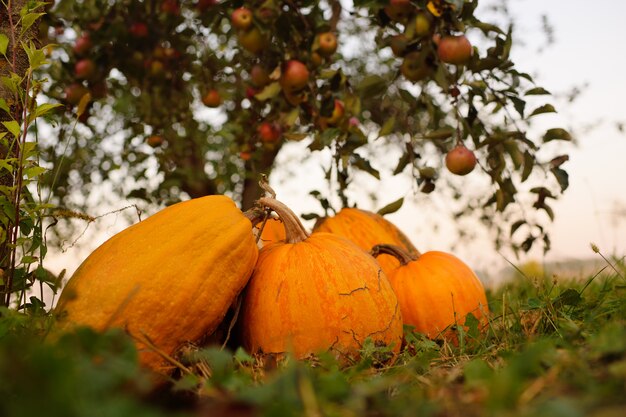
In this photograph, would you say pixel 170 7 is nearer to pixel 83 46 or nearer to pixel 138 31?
pixel 138 31

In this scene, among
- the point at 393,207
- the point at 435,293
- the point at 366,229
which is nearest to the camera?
the point at 435,293

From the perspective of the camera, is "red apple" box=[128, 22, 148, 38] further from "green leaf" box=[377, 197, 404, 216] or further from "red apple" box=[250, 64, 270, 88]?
"green leaf" box=[377, 197, 404, 216]

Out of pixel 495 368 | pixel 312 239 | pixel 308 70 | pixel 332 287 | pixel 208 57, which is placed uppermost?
pixel 208 57

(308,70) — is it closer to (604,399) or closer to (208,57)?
(208,57)

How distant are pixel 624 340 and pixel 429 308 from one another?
1.29 m

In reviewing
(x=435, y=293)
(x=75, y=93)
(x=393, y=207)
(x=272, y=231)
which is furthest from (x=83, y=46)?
(x=435, y=293)

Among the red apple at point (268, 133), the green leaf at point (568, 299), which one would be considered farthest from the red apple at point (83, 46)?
the green leaf at point (568, 299)

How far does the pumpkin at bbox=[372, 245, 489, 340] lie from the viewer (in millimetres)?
2215

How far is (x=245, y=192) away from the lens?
17.4 ft

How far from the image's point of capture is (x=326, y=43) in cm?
289

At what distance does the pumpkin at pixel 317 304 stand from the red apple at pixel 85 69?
258cm

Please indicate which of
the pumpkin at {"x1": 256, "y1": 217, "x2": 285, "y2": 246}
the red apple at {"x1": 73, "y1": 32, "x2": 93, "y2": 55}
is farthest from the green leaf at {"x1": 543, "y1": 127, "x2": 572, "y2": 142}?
the red apple at {"x1": 73, "y1": 32, "x2": 93, "y2": 55}

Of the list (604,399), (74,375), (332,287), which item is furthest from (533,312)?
(74,375)

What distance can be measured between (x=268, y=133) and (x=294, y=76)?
81cm
